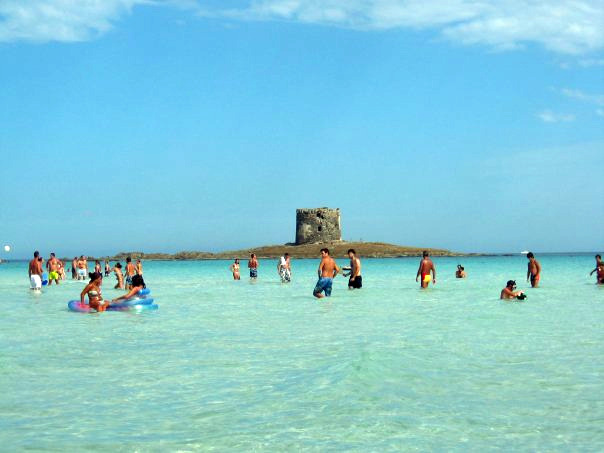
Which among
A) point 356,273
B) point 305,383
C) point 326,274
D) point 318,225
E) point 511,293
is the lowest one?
point 305,383

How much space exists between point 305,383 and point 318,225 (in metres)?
86.2

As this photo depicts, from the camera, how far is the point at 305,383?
8984 mm

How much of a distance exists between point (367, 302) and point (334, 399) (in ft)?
44.3

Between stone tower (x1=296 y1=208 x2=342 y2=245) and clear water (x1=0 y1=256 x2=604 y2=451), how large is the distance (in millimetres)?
77969

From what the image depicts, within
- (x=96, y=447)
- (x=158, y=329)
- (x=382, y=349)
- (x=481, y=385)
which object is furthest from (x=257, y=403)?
(x=158, y=329)

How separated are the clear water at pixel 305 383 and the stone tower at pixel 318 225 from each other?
3070 inches

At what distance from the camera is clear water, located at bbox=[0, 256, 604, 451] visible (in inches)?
263

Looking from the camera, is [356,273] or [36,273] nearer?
[356,273]

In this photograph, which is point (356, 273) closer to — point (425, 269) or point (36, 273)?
point (425, 269)

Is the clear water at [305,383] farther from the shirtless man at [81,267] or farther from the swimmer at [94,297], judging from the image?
the shirtless man at [81,267]

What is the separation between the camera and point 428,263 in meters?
25.2

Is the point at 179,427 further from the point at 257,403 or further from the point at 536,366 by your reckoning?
the point at 536,366

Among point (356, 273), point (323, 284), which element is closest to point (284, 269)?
point (356, 273)

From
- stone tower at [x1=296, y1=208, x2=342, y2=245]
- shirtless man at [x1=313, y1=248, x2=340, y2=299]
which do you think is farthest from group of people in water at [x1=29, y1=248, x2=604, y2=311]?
stone tower at [x1=296, y1=208, x2=342, y2=245]
